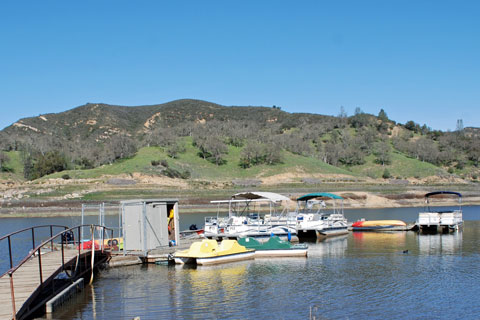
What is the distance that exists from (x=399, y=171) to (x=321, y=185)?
135 feet

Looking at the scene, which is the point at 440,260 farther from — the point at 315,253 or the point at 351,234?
the point at 351,234

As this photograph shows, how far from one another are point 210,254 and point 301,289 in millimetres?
7018

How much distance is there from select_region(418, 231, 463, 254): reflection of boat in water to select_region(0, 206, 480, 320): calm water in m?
1.00

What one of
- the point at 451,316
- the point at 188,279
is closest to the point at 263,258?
the point at 188,279

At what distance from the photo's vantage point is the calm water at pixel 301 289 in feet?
59.2

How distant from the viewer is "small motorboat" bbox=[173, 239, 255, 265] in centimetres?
2698

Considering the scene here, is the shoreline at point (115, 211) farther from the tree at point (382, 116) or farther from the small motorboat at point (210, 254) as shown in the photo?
the tree at point (382, 116)

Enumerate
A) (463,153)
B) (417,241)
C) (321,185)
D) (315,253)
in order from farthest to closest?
(463,153), (321,185), (417,241), (315,253)

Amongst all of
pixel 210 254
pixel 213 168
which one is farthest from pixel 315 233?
pixel 213 168

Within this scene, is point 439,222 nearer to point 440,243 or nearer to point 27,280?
point 440,243

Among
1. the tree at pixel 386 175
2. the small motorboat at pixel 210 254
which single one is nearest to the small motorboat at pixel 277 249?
the small motorboat at pixel 210 254

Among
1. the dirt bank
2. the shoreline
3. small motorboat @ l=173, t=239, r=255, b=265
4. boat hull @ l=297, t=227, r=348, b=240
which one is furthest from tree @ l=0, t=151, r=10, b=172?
small motorboat @ l=173, t=239, r=255, b=265

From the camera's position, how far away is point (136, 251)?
28.0 m

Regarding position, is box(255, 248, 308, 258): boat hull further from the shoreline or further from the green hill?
the green hill
